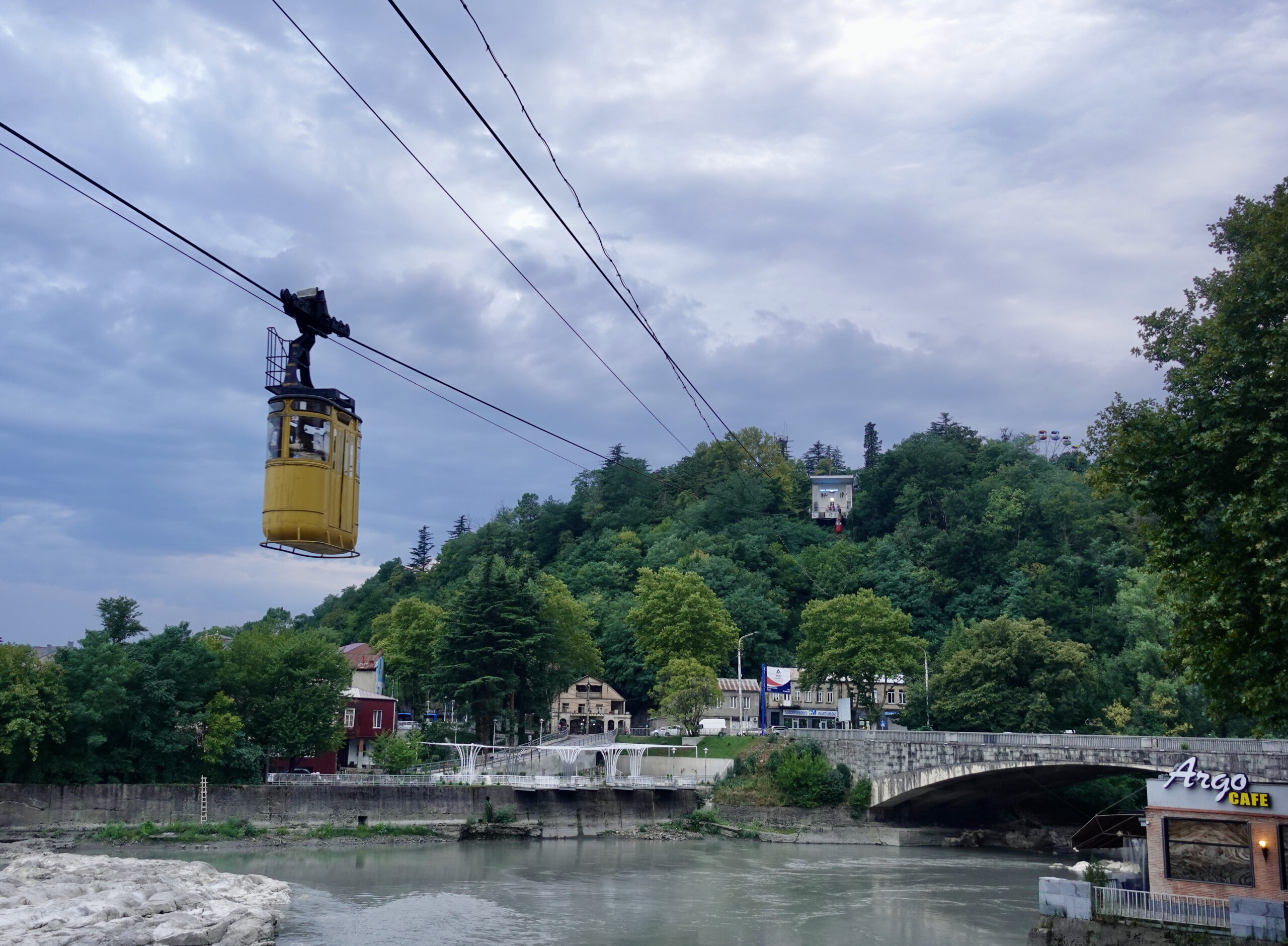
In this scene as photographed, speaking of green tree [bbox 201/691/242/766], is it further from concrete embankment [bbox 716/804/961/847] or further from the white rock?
concrete embankment [bbox 716/804/961/847]

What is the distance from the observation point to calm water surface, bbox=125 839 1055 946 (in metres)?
26.2

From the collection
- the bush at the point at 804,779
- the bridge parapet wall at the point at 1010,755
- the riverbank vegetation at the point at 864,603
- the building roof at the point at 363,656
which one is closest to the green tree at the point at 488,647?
the riverbank vegetation at the point at 864,603

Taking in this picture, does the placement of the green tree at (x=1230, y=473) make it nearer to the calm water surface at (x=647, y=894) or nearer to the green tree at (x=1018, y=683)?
the calm water surface at (x=647, y=894)

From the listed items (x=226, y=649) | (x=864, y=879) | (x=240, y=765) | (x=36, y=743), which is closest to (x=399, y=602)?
(x=226, y=649)

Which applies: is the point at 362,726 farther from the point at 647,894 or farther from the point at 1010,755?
the point at 1010,755

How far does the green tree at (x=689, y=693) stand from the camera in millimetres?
59062

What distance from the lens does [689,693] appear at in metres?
58.9

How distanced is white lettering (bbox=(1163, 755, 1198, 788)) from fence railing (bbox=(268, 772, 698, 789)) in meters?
30.0

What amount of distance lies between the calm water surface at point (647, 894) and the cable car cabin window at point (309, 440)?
645 inches

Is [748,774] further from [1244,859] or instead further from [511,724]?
[1244,859]

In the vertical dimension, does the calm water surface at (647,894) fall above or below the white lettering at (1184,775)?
below

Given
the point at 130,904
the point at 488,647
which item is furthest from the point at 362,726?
the point at 130,904

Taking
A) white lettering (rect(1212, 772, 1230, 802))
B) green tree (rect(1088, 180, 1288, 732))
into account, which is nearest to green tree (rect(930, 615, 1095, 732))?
Result: white lettering (rect(1212, 772, 1230, 802))

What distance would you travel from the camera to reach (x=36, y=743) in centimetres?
3884
